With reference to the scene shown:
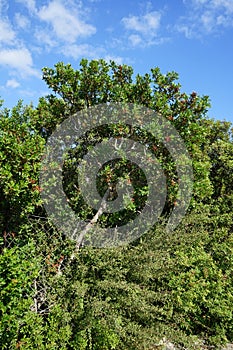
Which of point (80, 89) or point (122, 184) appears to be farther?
point (80, 89)

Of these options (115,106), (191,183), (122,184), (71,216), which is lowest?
(71,216)

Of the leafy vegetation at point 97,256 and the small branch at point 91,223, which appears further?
the small branch at point 91,223

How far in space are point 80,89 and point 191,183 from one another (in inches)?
147

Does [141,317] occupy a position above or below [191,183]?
below

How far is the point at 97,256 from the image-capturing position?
24.2 ft

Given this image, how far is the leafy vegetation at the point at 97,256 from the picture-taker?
6477mm

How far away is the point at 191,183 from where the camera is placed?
844 cm

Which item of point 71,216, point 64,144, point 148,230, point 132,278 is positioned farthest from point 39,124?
point 132,278

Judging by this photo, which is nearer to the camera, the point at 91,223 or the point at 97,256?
the point at 97,256

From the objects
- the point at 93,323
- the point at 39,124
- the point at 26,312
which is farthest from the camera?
the point at 39,124

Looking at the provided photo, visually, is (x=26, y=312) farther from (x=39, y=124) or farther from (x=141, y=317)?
(x=39, y=124)

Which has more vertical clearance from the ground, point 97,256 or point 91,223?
point 91,223

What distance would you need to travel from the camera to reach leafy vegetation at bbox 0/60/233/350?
6477 mm

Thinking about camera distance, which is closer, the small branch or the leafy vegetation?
the leafy vegetation
